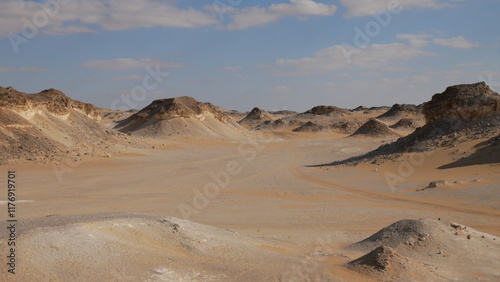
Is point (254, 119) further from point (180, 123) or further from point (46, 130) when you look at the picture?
point (46, 130)

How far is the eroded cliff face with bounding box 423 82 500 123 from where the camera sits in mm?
23203

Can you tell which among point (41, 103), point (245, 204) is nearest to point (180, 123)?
point (41, 103)

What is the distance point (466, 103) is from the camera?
78.0ft

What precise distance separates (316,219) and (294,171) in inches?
526

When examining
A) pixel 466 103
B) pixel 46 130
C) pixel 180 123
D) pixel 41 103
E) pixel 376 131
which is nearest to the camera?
pixel 466 103

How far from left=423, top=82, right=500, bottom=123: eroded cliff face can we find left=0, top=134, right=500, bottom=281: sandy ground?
286 cm

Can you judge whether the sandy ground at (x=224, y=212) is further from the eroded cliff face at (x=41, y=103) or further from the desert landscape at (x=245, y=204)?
the eroded cliff face at (x=41, y=103)

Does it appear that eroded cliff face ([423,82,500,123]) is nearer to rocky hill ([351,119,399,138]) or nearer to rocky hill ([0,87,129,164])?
rocky hill ([0,87,129,164])

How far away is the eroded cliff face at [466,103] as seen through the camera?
76.1 feet

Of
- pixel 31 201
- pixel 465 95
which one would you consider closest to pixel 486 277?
pixel 31 201

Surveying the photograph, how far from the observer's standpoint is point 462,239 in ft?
30.8

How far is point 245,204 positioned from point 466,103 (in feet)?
47.2

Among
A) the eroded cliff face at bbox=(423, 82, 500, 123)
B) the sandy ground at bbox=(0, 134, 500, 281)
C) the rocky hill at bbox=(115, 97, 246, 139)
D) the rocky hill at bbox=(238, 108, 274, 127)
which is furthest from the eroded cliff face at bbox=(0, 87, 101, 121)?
the rocky hill at bbox=(238, 108, 274, 127)

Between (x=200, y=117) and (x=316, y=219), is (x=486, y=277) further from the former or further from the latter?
(x=200, y=117)
